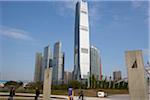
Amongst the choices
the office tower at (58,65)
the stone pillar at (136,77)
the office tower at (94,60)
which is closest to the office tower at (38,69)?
the office tower at (58,65)

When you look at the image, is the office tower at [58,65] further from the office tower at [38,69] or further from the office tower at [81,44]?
the office tower at [38,69]

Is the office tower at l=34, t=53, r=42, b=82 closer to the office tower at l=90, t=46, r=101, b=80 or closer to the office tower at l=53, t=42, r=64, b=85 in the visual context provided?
the office tower at l=53, t=42, r=64, b=85

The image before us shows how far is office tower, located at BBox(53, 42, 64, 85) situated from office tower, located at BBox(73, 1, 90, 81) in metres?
6.62

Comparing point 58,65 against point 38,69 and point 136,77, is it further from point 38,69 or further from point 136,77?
point 136,77

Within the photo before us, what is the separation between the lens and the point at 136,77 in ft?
31.5

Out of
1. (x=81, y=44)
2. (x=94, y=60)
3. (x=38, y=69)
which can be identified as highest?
(x=81, y=44)

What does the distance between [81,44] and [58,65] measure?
736 inches

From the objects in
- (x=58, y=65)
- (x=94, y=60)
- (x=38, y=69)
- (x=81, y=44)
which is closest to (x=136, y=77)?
(x=38, y=69)

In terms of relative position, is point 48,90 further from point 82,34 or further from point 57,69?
point 82,34

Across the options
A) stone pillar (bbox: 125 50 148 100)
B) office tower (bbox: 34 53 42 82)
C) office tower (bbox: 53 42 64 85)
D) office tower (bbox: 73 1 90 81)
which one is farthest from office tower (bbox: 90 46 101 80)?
stone pillar (bbox: 125 50 148 100)

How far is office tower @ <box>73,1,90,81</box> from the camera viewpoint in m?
113

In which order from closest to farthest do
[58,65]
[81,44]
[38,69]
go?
[38,69] < [58,65] < [81,44]

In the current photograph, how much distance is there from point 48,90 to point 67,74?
103390 mm

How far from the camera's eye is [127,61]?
9953 mm
